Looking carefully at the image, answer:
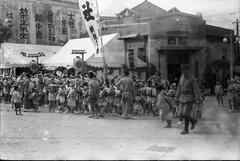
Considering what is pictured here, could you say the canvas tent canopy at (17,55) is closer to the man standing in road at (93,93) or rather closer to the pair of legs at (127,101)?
the man standing in road at (93,93)

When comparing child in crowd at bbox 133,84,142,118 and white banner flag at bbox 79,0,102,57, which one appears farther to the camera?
white banner flag at bbox 79,0,102,57

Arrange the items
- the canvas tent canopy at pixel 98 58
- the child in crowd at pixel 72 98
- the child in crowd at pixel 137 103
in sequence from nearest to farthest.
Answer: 1. the child in crowd at pixel 137 103
2. the child in crowd at pixel 72 98
3. the canvas tent canopy at pixel 98 58

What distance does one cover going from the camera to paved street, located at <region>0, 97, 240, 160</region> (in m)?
5.98

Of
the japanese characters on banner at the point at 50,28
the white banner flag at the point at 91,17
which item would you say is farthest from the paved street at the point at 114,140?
the japanese characters on banner at the point at 50,28

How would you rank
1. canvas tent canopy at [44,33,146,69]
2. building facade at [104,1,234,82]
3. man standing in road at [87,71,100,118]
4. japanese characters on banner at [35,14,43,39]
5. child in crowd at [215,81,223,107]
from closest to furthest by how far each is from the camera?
man standing in road at [87,71,100,118] < building facade at [104,1,234,82] < child in crowd at [215,81,223,107] < canvas tent canopy at [44,33,146,69] < japanese characters on banner at [35,14,43,39]

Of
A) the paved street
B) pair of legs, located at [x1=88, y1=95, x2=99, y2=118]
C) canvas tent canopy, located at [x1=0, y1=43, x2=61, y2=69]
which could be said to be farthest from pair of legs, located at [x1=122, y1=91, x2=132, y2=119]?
canvas tent canopy, located at [x1=0, y1=43, x2=61, y2=69]

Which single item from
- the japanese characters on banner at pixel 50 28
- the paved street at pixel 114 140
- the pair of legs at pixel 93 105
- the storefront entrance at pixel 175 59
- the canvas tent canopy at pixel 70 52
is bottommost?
the paved street at pixel 114 140

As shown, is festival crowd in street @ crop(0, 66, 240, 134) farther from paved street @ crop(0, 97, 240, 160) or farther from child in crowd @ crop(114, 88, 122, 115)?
paved street @ crop(0, 97, 240, 160)

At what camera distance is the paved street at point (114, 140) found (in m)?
5.98

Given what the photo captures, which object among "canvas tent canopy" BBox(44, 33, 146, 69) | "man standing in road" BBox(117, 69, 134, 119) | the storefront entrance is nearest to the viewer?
"man standing in road" BBox(117, 69, 134, 119)

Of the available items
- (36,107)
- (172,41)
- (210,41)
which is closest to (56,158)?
(36,107)

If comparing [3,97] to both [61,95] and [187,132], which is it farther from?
[187,132]

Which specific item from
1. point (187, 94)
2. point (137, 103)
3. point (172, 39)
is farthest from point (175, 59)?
point (187, 94)

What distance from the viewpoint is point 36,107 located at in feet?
45.6
